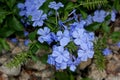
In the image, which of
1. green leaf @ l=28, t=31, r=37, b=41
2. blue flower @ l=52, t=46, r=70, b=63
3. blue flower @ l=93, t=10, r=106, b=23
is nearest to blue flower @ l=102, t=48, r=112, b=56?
blue flower @ l=93, t=10, r=106, b=23

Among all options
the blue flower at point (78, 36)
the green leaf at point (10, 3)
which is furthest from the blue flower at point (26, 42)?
the blue flower at point (78, 36)

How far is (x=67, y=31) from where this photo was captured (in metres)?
2.55

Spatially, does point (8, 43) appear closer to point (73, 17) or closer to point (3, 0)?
point (3, 0)

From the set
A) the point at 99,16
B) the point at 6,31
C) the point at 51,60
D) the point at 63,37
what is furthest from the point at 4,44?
the point at 99,16

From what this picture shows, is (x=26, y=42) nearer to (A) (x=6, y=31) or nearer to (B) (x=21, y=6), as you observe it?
(A) (x=6, y=31)

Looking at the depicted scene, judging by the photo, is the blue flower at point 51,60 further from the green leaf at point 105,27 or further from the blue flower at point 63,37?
the green leaf at point 105,27

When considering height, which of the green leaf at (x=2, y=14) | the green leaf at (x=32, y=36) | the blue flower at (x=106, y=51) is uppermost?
the green leaf at (x=2, y=14)

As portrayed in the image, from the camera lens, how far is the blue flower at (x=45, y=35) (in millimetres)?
2619

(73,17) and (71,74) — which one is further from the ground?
(73,17)

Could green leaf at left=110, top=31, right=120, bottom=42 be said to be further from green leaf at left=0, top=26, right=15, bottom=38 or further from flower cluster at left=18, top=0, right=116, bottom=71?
green leaf at left=0, top=26, right=15, bottom=38

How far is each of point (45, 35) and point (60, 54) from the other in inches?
7.2

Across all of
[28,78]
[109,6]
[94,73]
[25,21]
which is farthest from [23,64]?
[109,6]

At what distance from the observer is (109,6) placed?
120 inches

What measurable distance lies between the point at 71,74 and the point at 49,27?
1.37 ft
